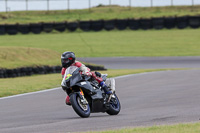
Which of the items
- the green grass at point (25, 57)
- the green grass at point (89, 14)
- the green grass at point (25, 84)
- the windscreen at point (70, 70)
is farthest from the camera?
the green grass at point (89, 14)

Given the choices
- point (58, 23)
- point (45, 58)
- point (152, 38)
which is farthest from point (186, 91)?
point (58, 23)

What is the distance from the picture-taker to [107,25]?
40.6 m

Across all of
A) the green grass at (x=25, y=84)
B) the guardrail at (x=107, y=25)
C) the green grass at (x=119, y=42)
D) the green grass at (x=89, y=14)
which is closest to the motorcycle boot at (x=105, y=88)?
the green grass at (x=25, y=84)

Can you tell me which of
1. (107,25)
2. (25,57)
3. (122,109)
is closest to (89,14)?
(107,25)

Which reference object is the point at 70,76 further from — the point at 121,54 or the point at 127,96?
the point at 121,54

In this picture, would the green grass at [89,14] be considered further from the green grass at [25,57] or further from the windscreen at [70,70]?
the windscreen at [70,70]

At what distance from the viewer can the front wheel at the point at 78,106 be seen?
28.3 ft

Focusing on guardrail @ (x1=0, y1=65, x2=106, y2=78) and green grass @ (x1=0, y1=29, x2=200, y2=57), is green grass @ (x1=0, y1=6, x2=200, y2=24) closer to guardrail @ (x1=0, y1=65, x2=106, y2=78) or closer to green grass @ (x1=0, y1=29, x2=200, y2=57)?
green grass @ (x1=0, y1=29, x2=200, y2=57)

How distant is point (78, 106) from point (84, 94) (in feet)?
1.58

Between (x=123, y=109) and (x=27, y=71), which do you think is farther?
(x=27, y=71)

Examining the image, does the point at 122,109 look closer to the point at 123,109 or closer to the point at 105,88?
the point at 123,109

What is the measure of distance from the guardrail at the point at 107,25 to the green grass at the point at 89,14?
184 inches

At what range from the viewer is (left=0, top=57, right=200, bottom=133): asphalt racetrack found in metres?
7.82

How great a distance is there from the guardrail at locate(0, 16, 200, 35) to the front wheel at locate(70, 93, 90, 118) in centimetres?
3090
